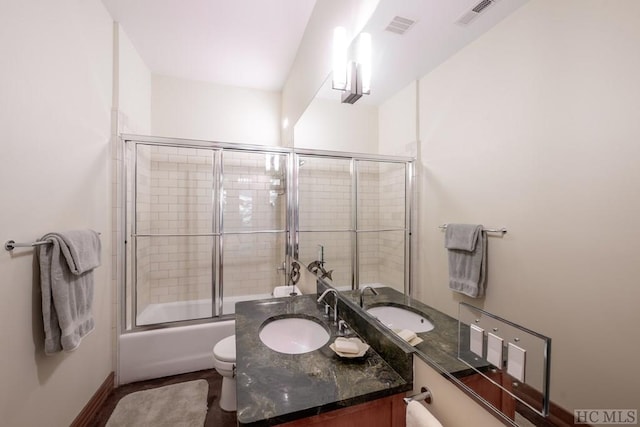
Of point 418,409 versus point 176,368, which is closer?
point 418,409

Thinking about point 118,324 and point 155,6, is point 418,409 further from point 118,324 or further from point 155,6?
point 155,6

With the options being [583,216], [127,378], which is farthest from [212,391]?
[583,216]

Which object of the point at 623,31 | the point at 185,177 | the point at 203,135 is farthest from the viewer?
the point at 203,135

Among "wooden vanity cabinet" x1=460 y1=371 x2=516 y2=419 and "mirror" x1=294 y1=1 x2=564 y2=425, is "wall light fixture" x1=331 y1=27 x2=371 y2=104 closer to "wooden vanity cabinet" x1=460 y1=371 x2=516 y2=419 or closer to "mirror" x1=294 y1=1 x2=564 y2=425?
"mirror" x1=294 y1=1 x2=564 y2=425

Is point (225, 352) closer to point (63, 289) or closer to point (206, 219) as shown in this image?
point (63, 289)

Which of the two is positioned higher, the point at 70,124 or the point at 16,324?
the point at 70,124

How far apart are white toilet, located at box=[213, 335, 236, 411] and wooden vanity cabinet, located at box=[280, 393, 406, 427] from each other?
112cm

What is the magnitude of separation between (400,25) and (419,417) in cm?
128

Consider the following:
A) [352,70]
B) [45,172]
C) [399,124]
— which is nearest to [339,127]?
[352,70]

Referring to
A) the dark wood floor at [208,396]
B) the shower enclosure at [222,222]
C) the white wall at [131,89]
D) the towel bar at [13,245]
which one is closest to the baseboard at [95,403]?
the dark wood floor at [208,396]

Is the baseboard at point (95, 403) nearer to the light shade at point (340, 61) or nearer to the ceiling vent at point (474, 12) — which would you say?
the light shade at point (340, 61)

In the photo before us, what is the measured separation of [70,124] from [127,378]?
6.21 ft

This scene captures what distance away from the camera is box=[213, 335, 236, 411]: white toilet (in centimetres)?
173

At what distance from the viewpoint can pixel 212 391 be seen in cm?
198
